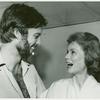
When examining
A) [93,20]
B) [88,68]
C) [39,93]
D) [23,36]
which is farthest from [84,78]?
[93,20]

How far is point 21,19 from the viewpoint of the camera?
862mm

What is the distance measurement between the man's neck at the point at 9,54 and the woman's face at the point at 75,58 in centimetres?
27

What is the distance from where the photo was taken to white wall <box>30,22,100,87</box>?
1.83 metres

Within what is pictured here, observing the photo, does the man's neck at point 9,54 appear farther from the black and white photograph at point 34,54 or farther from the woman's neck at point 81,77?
the woman's neck at point 81,77

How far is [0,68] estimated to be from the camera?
2.77ft

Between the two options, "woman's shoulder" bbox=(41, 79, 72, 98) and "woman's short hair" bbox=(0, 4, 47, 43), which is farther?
"woman's shoulder" bbox=(41, 79, 72, 98)

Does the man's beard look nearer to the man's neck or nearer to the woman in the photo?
the man's neck

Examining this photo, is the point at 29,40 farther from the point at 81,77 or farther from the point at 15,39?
the point at 81,77

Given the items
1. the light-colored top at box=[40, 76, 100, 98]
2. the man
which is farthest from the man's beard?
the light-colored top at box=[40, 76, 100, 98]

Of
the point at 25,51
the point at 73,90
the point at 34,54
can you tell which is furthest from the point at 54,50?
the point at 25,51

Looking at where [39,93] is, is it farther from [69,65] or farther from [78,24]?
[78,24]

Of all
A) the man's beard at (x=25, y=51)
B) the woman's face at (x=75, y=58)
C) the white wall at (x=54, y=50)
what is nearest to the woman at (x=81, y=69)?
the woman's face at (x=75, y=58)

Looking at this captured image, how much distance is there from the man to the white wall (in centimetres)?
95

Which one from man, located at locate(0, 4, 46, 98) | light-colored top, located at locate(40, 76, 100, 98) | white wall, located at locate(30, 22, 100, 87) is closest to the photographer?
man, located at locate(0, 4, 46, 98)
